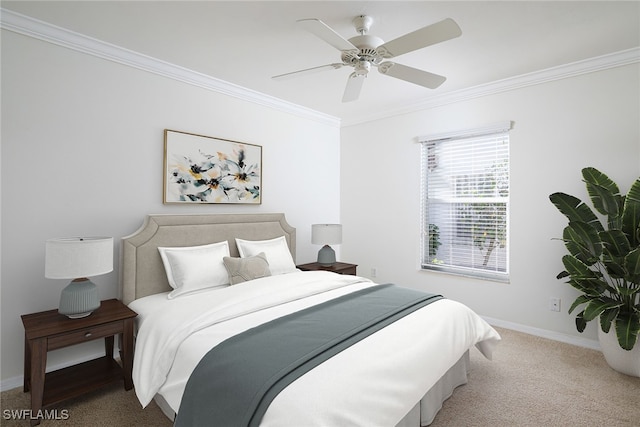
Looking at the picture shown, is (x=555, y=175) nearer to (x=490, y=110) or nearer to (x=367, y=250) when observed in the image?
(x=490, y=110)

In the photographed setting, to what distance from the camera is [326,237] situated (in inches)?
161

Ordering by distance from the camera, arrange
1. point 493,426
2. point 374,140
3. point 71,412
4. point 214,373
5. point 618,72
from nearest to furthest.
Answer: point 214,373 → point 493,426 → point 71,412 → point 618,72 → point 374,140

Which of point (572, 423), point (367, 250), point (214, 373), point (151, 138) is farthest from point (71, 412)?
point (367, 250)

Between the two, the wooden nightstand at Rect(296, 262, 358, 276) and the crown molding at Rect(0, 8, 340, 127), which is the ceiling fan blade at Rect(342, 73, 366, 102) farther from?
the wooden nightstand at Rect(296, 262, 358, 276)

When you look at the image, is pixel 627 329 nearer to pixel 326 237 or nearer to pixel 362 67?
pixel 362 67

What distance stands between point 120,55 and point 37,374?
2.43 m

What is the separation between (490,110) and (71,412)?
14.7ft

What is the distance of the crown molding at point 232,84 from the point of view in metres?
2.41

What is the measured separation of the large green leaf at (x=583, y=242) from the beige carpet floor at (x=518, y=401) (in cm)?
90

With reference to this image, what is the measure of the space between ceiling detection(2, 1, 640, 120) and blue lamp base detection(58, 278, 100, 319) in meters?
1.89

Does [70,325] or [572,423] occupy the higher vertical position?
[70,325]

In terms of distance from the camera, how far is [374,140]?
4.62 metres

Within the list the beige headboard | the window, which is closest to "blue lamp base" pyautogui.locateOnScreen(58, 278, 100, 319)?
the beige headboard

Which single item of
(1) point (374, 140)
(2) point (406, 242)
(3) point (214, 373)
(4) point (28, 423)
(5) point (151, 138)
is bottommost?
(4) point (28, 423)
